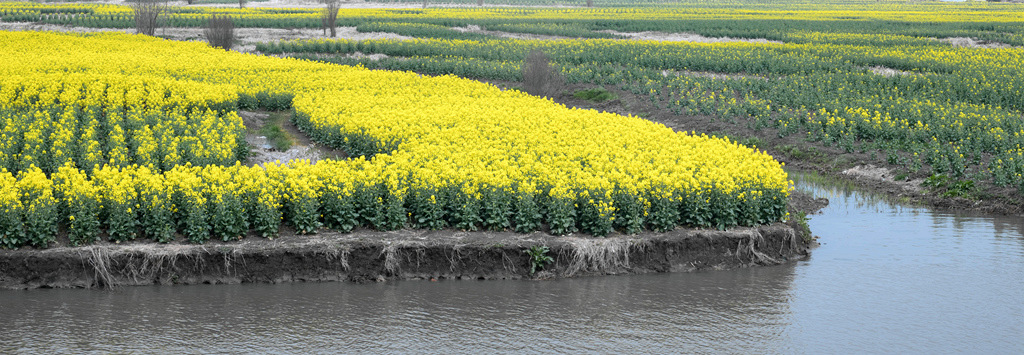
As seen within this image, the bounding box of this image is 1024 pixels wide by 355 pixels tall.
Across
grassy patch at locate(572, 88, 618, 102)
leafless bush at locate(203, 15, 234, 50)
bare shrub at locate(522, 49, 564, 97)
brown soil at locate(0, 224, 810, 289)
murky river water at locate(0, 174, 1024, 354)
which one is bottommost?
murky river water at locate(0, 174, 1024, 354)

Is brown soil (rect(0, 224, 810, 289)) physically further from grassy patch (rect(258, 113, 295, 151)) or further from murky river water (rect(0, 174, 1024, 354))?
grassy patch (rect(258, 113, 295, 151))

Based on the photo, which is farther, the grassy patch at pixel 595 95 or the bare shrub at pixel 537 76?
the grassy patch at pixel 595 95

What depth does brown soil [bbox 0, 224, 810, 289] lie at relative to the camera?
43.3 feet

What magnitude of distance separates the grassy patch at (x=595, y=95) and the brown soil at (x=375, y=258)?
19.1 m

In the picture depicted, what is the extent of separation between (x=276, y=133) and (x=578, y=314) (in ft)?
43.4

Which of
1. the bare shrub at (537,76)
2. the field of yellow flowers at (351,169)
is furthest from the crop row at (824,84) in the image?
the field of yellow flowers at (351,169)

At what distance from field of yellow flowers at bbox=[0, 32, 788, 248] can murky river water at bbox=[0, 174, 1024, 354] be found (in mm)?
1217

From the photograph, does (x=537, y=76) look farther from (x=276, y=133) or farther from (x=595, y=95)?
(x=276, y=133)

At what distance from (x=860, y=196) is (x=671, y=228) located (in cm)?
749

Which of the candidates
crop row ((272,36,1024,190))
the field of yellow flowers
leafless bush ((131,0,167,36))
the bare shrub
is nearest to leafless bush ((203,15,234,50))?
crop row ((272,36,1024,190))

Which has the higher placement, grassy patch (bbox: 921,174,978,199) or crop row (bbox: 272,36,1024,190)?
crop row (bbox: 272,36,1024,190)

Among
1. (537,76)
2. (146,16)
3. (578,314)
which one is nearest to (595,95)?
(537,76)

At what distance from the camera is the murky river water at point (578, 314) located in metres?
11.2

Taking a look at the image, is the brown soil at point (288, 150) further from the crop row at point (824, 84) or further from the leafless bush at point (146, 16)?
the leafless bush at point (146, 16)
